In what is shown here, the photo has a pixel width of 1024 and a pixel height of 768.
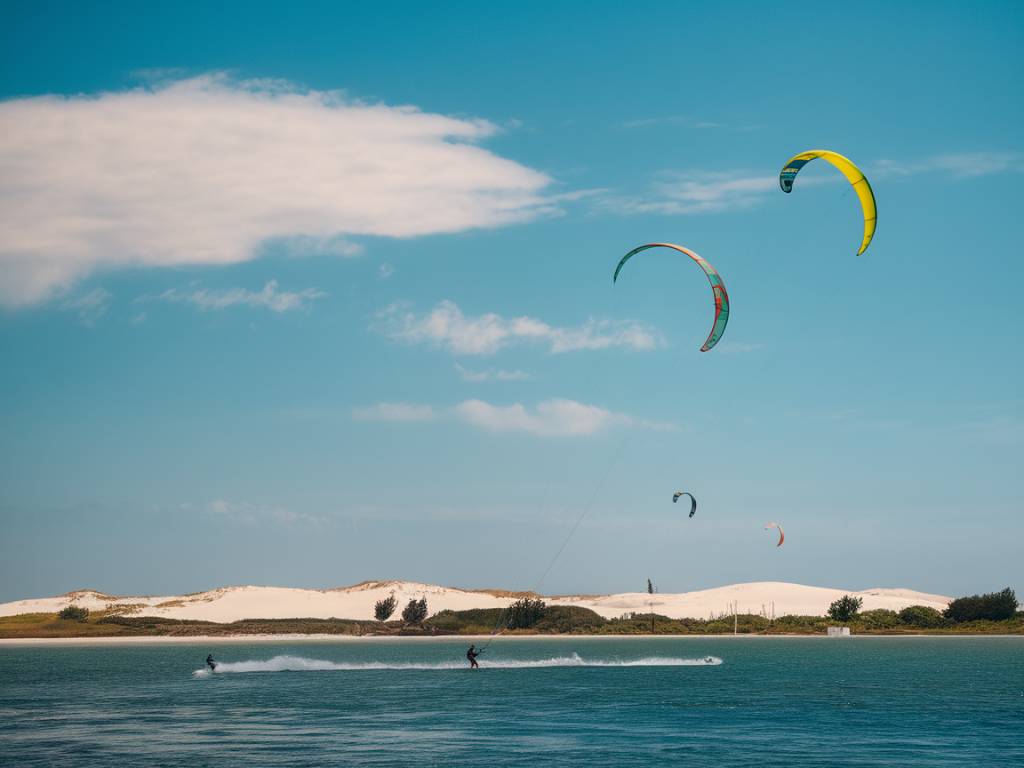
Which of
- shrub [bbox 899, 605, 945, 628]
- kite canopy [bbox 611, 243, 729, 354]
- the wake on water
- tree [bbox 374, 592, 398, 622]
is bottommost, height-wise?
the wake on water

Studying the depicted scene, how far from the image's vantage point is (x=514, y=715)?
42.1 meters

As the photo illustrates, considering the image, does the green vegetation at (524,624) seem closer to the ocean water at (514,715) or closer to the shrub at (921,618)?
the shrub at (921,618)

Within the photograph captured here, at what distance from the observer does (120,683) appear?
5978cm

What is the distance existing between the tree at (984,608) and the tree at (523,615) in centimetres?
5265

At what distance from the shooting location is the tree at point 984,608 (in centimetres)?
14538

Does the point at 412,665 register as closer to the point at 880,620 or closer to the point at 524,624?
the point at 524,624

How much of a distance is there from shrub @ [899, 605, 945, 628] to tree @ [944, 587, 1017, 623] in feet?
5.80

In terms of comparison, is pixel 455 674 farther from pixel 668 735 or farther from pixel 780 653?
pixel 780 653

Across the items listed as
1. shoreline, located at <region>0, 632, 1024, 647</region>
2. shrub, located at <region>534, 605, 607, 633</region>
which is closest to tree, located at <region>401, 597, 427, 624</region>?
shoreline, located at <region>0, 632, 1024, 647</region>

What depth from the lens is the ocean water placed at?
1273 inches

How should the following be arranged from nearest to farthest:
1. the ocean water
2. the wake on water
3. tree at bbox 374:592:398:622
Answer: the ocean water
the wake on water
tree at bbox 374:592:398:622

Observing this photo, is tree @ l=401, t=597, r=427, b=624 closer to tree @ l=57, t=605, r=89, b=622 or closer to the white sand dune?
the white sand dune

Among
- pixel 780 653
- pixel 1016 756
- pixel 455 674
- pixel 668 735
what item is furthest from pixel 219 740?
pixel 780 653

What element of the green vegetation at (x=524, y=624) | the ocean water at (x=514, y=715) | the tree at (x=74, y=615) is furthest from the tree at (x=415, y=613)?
the ocean water at (x=514, y=715)
